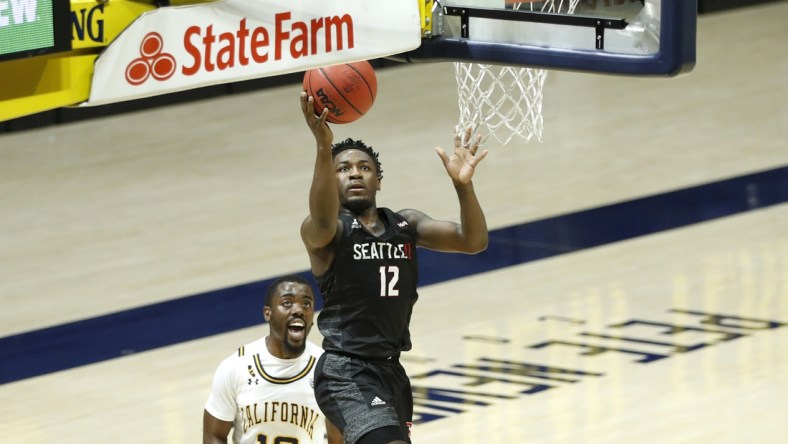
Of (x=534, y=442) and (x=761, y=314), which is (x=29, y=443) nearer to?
(x=534, y=442)

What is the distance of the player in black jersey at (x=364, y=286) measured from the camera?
5184 millimetres

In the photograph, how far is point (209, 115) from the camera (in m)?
13.9

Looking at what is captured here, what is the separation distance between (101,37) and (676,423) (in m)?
3.43

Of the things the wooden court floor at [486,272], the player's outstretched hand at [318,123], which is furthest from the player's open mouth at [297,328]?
the wooden court floor at [486,272]

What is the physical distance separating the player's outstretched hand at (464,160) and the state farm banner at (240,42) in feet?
1.25

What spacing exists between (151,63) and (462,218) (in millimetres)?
1151

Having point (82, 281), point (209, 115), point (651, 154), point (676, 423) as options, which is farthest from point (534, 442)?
point (209, 115)

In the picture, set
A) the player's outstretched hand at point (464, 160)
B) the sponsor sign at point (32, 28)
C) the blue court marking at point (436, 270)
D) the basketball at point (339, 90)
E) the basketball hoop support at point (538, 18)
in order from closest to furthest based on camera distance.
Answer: the sponsor sign at point (32, 28) → the basketball hoop support at point (538, 18) → the player's outstretched hand at point (464, 160) → the basketball at point (339, 90) → the blue court marking at point (436, 270)

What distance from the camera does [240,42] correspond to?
197 inches

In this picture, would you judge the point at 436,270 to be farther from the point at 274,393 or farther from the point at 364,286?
the point at 364,286

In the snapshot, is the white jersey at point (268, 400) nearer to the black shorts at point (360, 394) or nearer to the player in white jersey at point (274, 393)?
the player in white jersey at point (274, 393)

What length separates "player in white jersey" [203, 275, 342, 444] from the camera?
5.50 metres

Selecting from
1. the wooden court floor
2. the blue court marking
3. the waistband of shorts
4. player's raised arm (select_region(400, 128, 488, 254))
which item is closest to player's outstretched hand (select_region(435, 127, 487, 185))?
player's raised arm (select_region(400, 128, 488, 254))

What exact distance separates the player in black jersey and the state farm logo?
2.10ft
